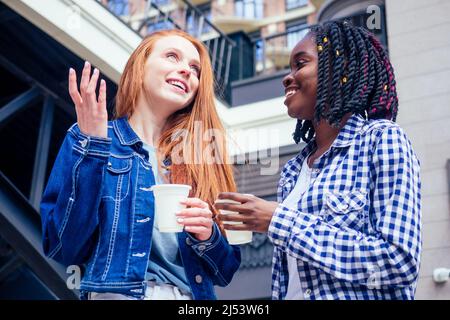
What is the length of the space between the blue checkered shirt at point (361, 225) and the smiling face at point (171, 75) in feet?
1.32

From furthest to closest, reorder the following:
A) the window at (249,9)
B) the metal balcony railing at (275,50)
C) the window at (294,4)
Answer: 1. the window at (294,4)
2. the window at (249,9)
3. the metal balcony railing at (275,50)

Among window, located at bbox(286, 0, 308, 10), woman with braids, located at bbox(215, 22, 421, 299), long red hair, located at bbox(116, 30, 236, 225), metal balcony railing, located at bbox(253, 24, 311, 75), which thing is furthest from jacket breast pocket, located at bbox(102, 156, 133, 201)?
window, located at bbox(286, 0, 308, 10)

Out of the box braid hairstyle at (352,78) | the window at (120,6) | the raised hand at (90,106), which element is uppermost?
the window at (120,6)

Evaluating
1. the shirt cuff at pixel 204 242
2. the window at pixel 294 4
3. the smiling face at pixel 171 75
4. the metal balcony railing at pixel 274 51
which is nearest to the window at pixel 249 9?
the window at pixel 294 4

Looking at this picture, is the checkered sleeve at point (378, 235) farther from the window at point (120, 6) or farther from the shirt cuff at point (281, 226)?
the window at point (120, 6)

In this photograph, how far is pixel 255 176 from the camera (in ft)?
12.7

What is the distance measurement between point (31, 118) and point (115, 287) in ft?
13.9

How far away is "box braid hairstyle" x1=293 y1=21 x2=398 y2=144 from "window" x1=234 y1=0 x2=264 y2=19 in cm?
1110

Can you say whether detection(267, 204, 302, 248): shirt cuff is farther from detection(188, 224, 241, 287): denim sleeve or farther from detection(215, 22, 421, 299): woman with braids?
detection(188, 224, 241, 287): denim sleeve

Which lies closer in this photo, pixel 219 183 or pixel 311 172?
pixel 311 172

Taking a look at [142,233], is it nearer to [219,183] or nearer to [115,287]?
[115,287]

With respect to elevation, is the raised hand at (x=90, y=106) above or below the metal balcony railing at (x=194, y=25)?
below

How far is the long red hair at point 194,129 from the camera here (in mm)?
1353

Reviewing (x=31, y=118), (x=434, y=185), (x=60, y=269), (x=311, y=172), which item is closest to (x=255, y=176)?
(x=60, y=269)
